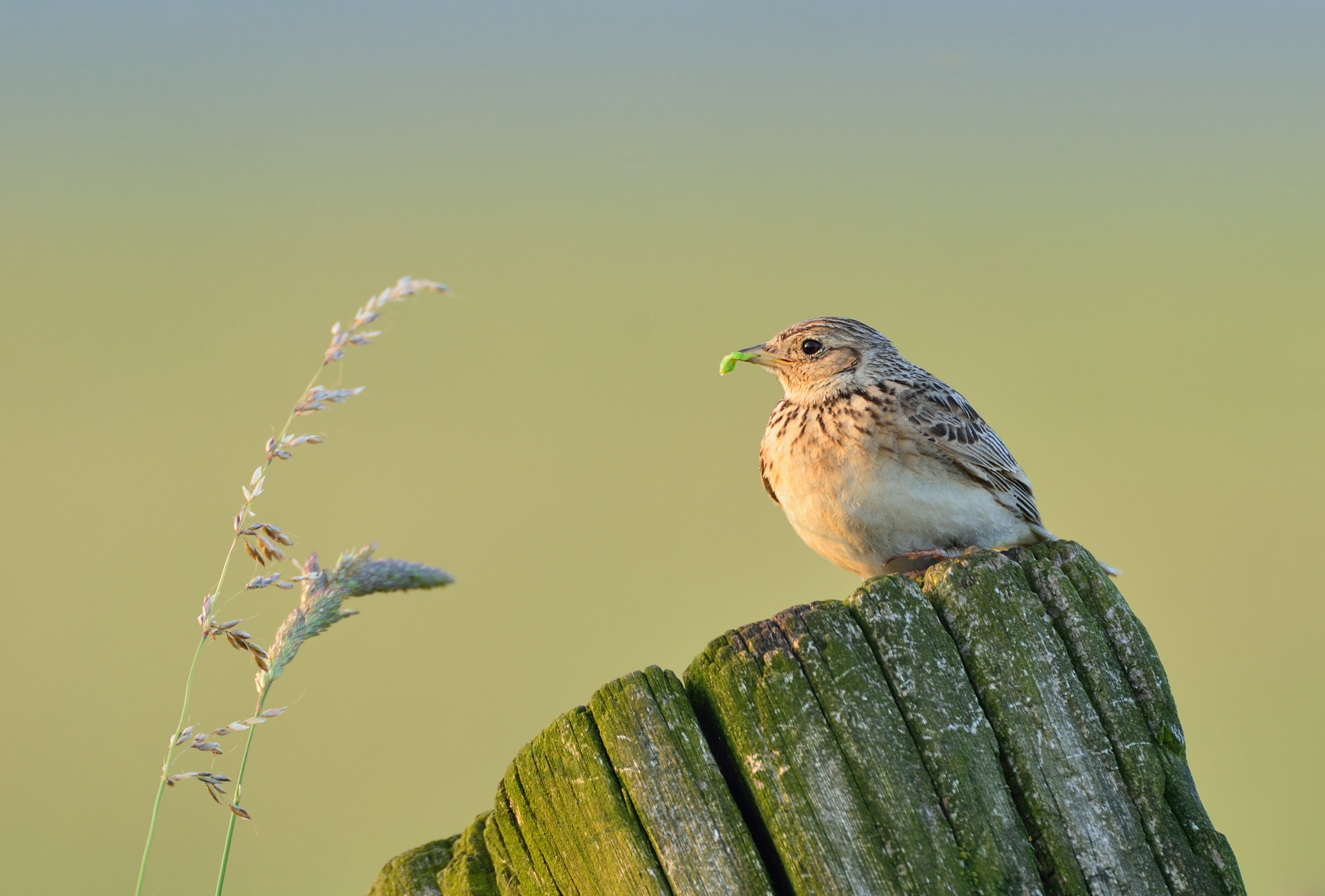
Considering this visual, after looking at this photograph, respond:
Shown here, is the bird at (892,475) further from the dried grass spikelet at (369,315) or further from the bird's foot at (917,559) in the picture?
the dried grass spikelet at (369,315)

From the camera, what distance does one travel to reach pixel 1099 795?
2.54 m

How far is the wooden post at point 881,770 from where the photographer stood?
2.43 m

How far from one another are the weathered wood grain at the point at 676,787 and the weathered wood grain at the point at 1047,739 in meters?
0.66

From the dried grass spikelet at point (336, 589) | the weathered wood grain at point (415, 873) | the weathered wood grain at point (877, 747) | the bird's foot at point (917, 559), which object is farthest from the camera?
the bird's foot at point (917, 559)

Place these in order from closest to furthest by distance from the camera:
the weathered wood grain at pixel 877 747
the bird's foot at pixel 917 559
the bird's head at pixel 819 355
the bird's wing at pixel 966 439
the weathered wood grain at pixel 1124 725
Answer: the weathered wood grain at pixel 877 747 < the weathered wood grain at pixel 1124 725 < the bird's foot at pixel 917 559 < the bird's wing at pixel 966 439 < the bird's head at pixel 819 355

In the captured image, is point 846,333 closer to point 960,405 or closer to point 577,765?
point 960,405

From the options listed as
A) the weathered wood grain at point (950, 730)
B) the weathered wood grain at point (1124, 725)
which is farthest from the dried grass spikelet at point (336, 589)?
the weathered wood grain at point (1124, 725)

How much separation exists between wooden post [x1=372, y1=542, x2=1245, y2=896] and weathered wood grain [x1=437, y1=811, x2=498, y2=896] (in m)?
0.09

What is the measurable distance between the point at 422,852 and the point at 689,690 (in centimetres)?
105

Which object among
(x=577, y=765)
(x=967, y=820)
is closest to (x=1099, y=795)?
(x=967, y=820)

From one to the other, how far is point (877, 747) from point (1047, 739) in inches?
16.9

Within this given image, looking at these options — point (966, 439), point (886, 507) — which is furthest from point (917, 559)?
point (966, 439)

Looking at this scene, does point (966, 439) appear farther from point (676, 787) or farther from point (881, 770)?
point (676, 787)

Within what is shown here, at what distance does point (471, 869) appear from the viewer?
9.32 ft
